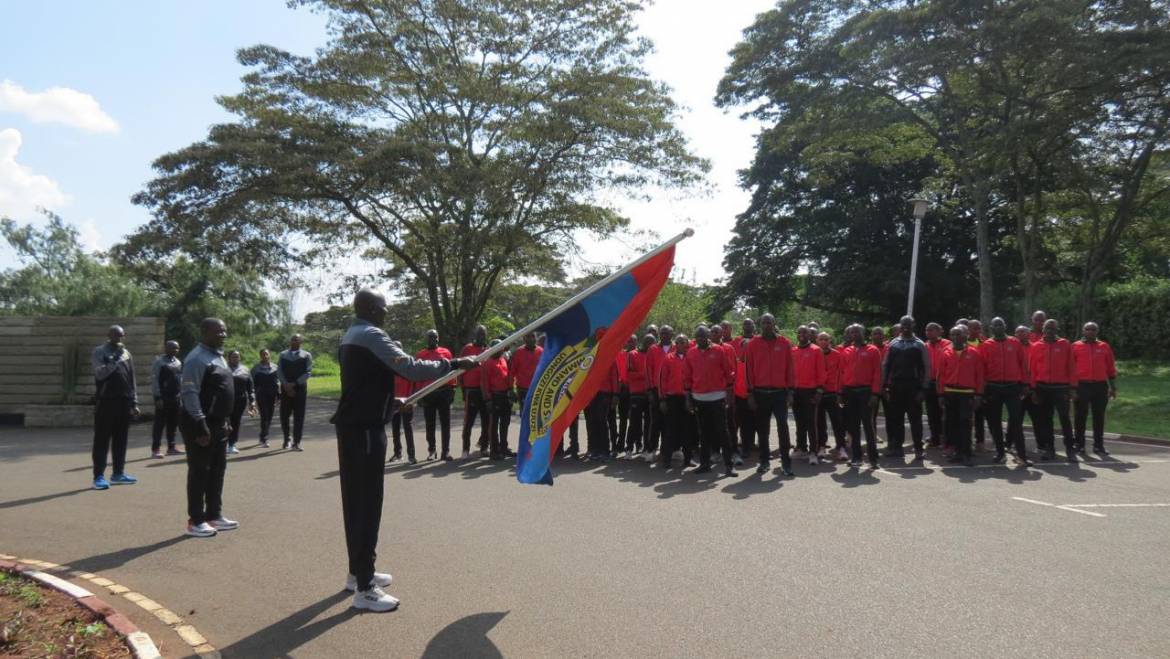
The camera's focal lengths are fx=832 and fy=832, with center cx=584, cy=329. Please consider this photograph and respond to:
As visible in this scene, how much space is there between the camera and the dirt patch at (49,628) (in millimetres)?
4520

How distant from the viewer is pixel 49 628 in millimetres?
4902

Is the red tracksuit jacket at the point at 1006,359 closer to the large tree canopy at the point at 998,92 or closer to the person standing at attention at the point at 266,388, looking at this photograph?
the large tree canopy at the point at 998,92

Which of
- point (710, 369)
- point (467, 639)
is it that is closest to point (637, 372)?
point (710, 369)

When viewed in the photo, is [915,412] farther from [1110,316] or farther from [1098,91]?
[1110,316]

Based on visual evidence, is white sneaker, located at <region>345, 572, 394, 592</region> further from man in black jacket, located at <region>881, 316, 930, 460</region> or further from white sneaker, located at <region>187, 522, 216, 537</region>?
man in black jacket, located at <region>881, 316, 930, 460</region>

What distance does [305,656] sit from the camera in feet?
15.2

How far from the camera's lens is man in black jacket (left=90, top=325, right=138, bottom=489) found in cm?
995

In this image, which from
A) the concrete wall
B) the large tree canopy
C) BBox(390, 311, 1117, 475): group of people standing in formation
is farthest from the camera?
the concrete wall

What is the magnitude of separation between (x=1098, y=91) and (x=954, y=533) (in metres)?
15.7

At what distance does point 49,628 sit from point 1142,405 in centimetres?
2224

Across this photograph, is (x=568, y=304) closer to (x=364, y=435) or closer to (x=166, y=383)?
(x=364, y=435)

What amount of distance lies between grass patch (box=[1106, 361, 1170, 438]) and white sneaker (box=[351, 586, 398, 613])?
602 inches

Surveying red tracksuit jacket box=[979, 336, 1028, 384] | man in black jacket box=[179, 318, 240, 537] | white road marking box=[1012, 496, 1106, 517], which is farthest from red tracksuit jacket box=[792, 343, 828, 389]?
man in black jacket box=[179, 318, 240, 537]

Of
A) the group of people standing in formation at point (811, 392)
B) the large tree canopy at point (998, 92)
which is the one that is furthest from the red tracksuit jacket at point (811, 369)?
the large tree canopy at point (998, 92)
